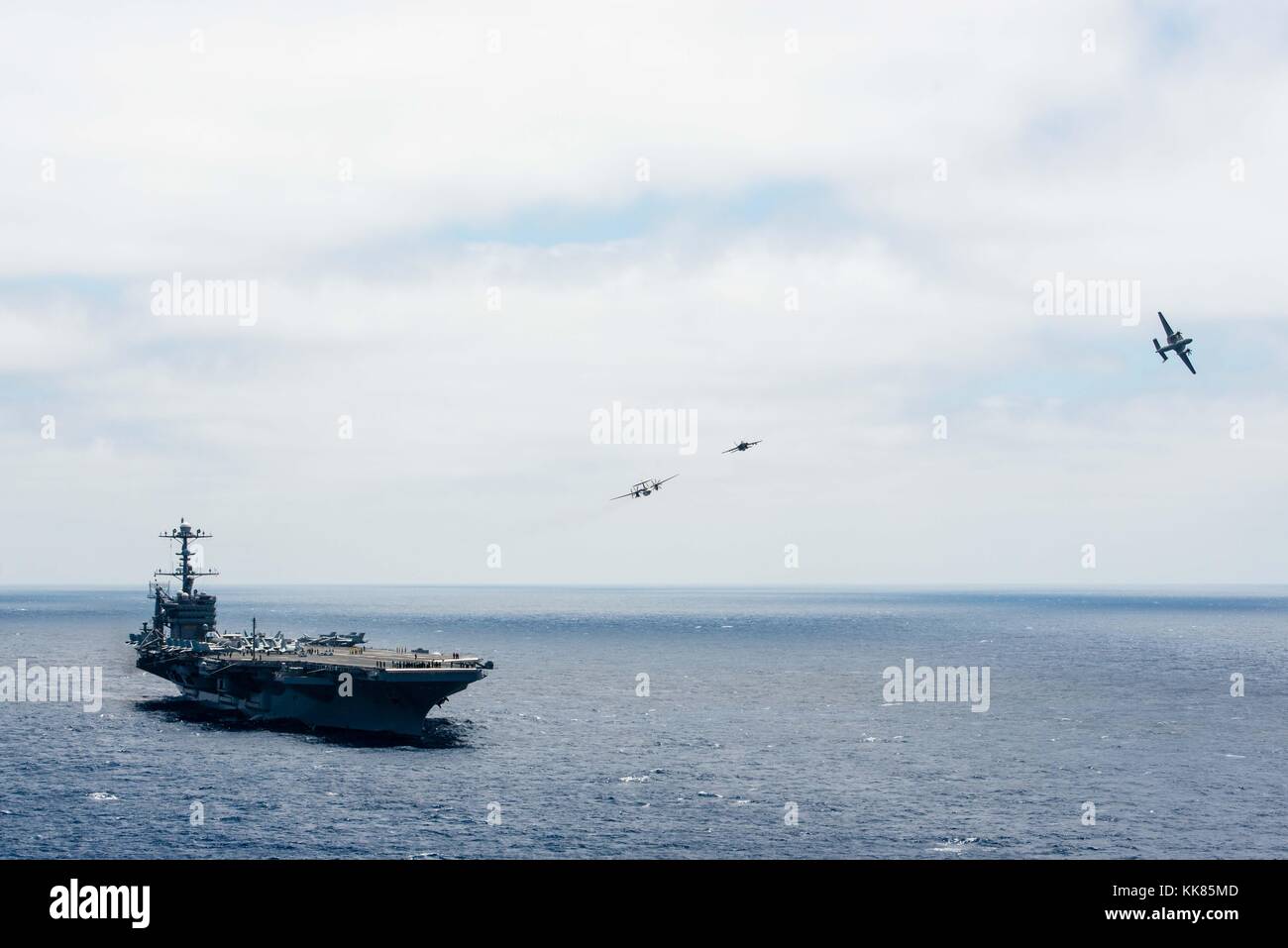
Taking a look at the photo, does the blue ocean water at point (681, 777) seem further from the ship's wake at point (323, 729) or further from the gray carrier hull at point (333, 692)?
the gray carrier hull at point (333, 692)

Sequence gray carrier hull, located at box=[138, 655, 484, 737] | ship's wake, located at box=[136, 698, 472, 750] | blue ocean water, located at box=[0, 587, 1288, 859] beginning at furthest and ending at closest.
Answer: ship's wake, located at box=[136, 698, 472, 750] < gray carrier hull, located at box=[138, 655, 484, 737] < blue ocean water, located at box=[0, 587, 1288, 859]

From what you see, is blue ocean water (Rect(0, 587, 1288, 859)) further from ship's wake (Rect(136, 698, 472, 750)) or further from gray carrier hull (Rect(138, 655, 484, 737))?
gray carrier hull (Rect(138, 655, 484, 737))

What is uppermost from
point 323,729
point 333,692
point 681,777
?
point 333,692

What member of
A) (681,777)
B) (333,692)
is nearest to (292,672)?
(333,692)

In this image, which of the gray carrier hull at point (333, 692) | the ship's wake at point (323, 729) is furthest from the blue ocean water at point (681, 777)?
the gray carrier hull at point (333, 692)

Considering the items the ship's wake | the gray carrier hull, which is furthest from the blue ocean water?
the gray carrier hull

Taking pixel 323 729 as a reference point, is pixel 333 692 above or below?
above

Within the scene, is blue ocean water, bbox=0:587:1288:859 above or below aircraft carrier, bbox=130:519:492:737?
below

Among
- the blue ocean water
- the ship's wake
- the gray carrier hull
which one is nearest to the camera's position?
the blue ocean water

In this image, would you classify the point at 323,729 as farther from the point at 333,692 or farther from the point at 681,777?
the point at 681,777
